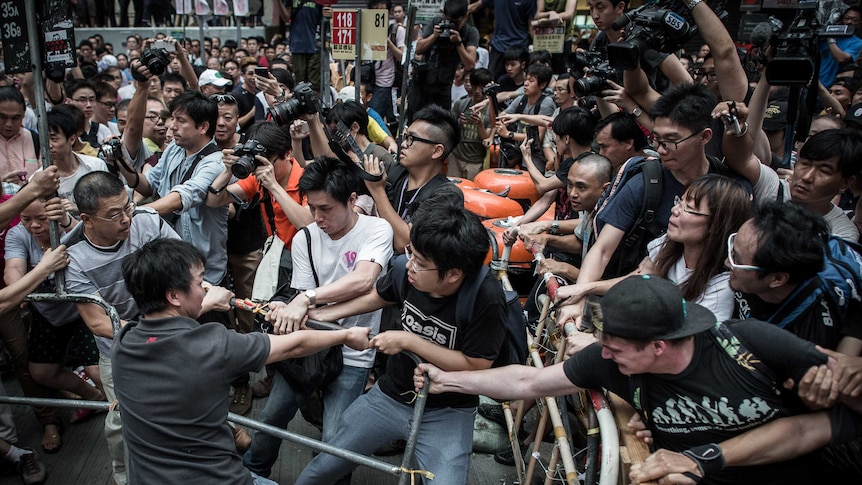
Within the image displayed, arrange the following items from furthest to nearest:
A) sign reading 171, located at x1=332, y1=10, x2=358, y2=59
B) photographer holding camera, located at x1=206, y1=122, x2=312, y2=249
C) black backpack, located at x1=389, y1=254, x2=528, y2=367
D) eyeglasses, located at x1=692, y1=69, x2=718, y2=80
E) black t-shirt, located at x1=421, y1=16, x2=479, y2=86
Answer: black t-shirt, located at x1=421, y1=16, x2=479, y2=86, eyeglasses, located at x1=692, y1=69, x2=718, y2=80, sign reading 171, located at x1=332, y1=10, x2=358, y2=59, photographer holding camera, located at x1=206, y1=122, x2=312, y2=249, black backpack, located at x1=389, y1=254, x2=528, y2=367

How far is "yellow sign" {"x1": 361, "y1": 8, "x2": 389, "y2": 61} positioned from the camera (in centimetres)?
565

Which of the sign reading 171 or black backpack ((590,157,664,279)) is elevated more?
the sign reading 171

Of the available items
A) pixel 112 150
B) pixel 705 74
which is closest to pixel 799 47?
pixel 705 74

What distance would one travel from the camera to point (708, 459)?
1993 millimetres

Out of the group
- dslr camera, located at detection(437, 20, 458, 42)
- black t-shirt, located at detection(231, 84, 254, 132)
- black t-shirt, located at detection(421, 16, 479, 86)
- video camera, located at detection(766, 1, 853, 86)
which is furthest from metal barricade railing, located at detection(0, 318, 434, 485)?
black t-shirt, located at detection(421, 16, 479, 86)

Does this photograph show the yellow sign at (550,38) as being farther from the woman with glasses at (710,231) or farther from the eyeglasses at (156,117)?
the woman with glasses at (710,231)

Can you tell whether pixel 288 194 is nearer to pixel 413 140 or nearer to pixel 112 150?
pixel 413 140

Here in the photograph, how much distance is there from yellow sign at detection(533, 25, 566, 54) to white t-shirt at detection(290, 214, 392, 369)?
18.0ft

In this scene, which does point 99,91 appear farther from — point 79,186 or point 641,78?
point 641,78

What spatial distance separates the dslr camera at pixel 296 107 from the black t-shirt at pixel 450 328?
183 cm

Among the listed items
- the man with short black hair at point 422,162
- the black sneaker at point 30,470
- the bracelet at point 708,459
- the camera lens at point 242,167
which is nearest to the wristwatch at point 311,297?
the man with short black hair at point 422,162

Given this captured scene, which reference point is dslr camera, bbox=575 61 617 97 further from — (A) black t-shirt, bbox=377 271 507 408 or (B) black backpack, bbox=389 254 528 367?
(A) black t-shirt, bbox=377 271 507 408

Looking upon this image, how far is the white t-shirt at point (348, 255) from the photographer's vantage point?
3.40m

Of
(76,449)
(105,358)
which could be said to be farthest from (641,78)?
(76,449)
